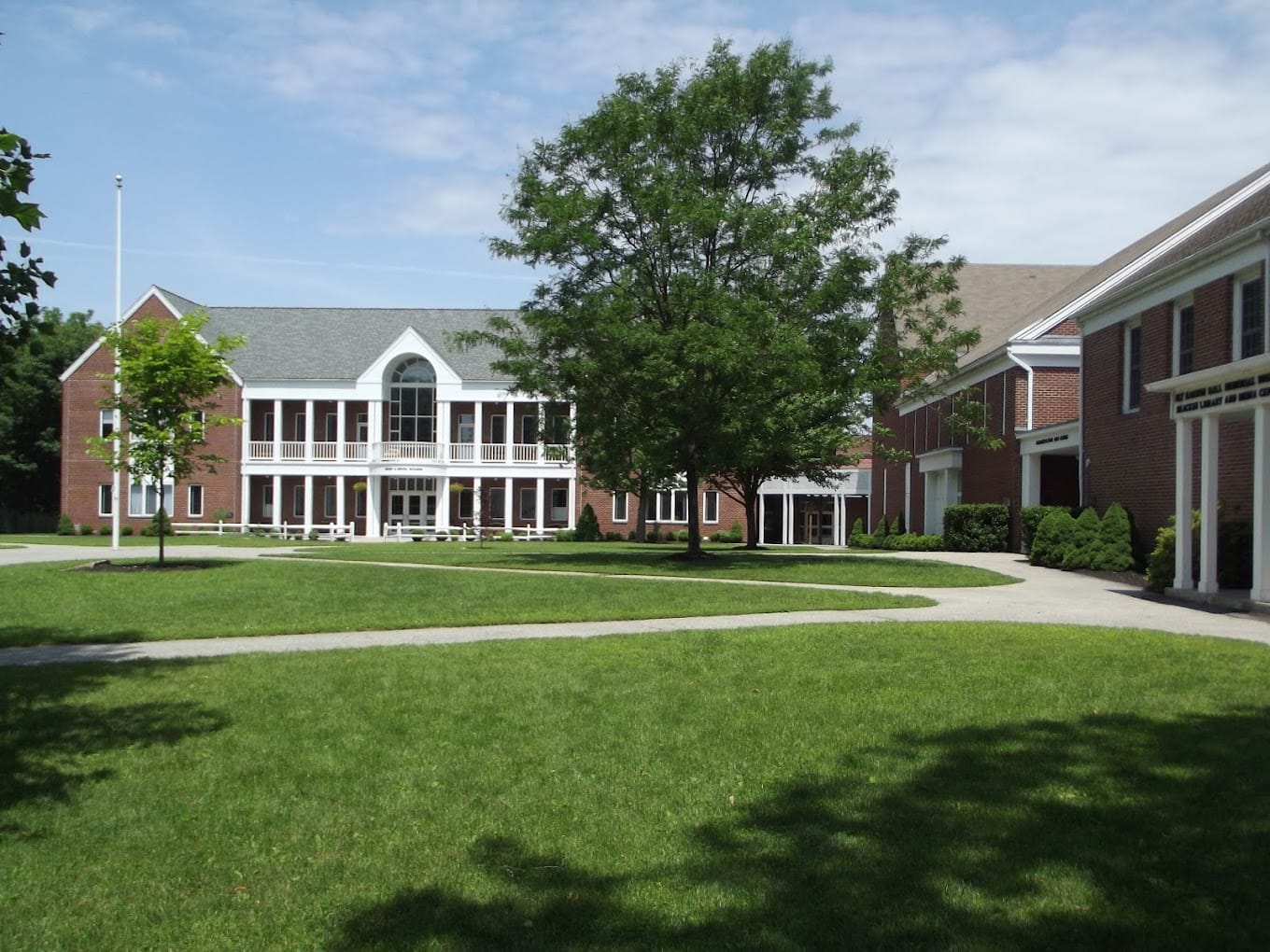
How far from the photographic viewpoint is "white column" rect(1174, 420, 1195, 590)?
54.3ft

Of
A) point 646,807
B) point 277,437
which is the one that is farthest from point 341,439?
point 646,807

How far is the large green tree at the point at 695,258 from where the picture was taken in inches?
875

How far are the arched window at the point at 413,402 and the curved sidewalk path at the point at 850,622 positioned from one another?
122 feet

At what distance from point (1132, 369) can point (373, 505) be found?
34.9 m

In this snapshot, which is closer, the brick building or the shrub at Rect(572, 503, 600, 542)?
the shrub at Rect(572, 503, 600, 542)

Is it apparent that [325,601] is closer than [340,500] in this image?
Yes

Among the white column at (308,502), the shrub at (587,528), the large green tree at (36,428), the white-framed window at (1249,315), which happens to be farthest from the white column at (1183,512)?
the large green tree at (36,428)

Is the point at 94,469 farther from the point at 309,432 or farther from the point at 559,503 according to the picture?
the point at 559,503

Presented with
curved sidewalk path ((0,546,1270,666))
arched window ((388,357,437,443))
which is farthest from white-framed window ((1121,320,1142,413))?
arched window ((388,357,437,443))

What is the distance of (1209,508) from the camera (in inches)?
615

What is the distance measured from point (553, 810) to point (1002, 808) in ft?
7.26

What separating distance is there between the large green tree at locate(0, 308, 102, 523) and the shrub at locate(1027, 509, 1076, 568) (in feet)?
161

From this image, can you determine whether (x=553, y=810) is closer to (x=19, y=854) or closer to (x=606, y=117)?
(x=19, y=854)

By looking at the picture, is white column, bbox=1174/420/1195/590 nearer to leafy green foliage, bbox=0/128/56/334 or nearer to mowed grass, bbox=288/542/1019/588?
mowed grass, bbox=288/542/1019/588
